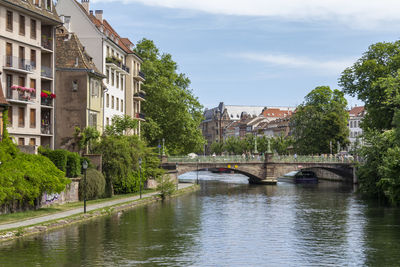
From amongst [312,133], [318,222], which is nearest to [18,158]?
[318,222]

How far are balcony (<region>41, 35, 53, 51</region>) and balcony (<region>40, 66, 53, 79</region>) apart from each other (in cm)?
178

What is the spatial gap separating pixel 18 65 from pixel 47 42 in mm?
5632

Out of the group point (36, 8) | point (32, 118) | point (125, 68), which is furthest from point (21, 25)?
point (125, 68)

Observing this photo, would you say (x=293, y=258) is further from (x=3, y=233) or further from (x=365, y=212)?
(x=365, y=212)

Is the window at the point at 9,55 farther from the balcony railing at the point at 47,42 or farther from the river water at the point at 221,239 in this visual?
the river water at the point at 221,239

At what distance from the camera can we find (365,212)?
51.6 m

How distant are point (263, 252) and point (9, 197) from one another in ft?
52.3

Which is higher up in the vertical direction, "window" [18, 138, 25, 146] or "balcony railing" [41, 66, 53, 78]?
"balcony railing" [41, 66, 53, 78]

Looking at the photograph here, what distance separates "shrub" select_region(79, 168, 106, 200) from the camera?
52125 millimetres

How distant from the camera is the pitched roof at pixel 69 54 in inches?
2324

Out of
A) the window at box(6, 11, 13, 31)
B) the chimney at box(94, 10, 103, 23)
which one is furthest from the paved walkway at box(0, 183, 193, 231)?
the chimney at box(94, 10, 103, 23)

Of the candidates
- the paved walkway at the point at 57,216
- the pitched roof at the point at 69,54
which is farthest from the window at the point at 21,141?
the pitched roof at the point at 69,54

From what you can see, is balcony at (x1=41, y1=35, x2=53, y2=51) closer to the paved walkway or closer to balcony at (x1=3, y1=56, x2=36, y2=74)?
balcony at (x1=3, y1=56, x2=36, y2=74)

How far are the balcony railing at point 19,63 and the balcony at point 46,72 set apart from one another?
230 centimetres
